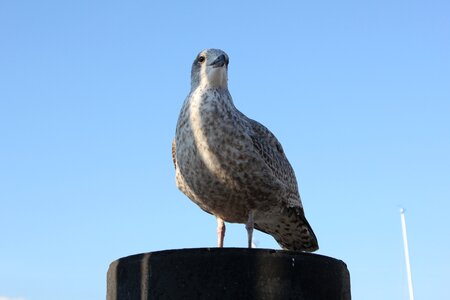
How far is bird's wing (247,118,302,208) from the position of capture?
7238 mm

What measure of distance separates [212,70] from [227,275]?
111 inches

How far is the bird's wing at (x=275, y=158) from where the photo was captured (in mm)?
7238

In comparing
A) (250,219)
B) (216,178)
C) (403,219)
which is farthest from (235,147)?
(403,219)

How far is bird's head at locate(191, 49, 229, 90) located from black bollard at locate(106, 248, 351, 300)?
2.46m

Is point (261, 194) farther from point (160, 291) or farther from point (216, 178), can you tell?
point (160, 291)

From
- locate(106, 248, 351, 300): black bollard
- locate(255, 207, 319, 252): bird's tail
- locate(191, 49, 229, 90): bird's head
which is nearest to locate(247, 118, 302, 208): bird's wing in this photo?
locate(255, 207, 319, 252): bird's tail

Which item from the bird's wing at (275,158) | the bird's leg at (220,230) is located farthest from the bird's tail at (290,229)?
the bird's leg at (220,230)

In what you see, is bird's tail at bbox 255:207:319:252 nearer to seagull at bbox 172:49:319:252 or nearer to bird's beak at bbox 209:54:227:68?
seagull at bbox 172:49:319:252

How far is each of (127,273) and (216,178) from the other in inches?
59.6

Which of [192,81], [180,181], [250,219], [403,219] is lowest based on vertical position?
[250,219]

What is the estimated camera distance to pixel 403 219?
5050 centimetres

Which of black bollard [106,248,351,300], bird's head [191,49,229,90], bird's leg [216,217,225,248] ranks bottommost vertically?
black bollard [106,248,351,300]

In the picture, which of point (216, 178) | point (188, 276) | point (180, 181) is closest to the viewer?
point (188, 276)

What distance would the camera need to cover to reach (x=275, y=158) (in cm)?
750
